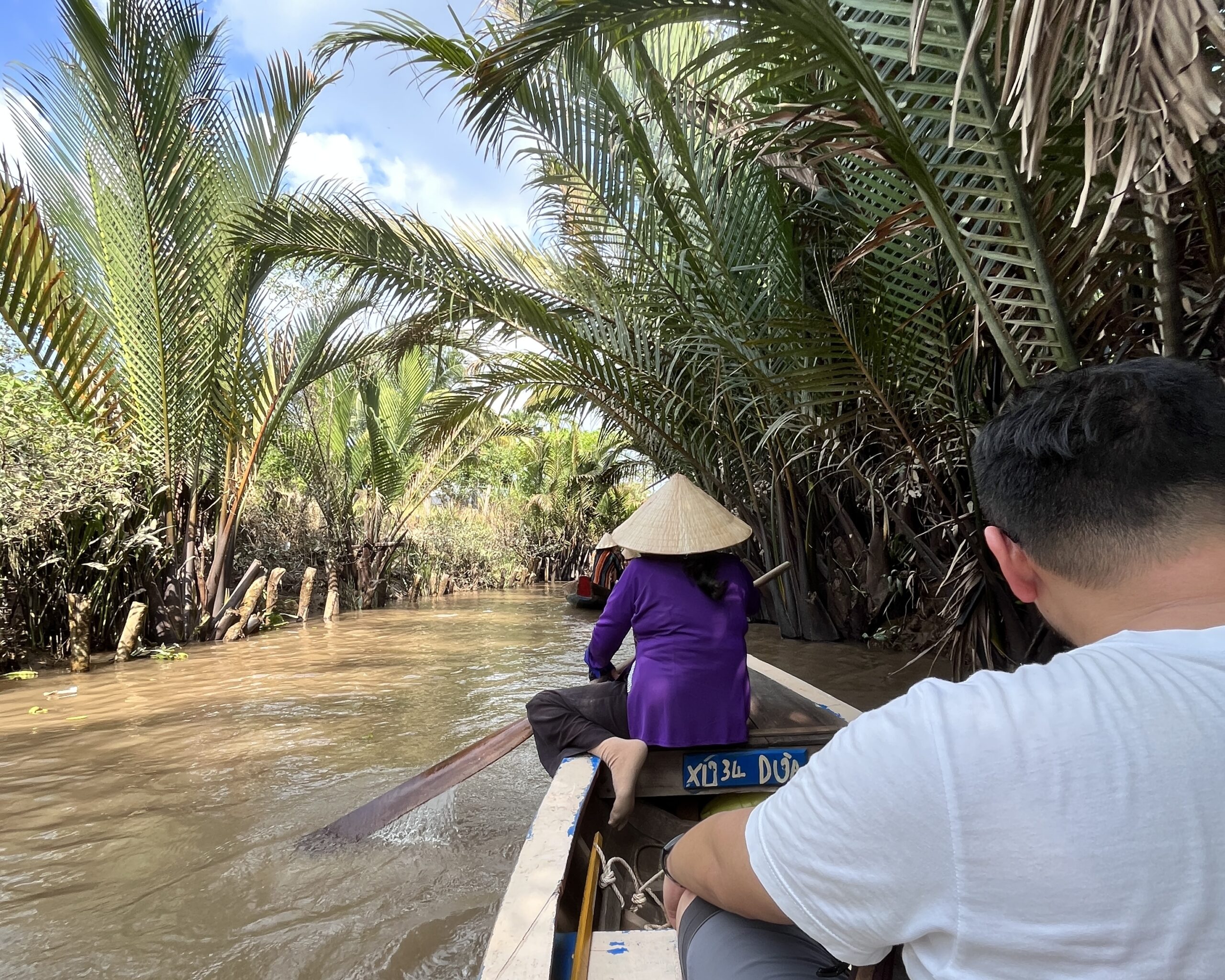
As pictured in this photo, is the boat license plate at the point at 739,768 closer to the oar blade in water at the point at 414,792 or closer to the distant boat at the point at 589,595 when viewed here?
the oar blade in water at the point at 414,792

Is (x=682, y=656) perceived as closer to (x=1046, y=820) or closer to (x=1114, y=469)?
(x=1114, y=469)

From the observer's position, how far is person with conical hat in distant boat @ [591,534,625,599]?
10703 millimetres

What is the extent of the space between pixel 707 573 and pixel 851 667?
3779 mm

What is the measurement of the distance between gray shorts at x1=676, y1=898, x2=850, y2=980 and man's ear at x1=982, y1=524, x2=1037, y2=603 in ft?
1.88

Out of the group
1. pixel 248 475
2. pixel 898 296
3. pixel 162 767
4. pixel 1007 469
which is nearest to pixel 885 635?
pixel 898 296

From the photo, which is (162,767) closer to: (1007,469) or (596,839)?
(596,839)

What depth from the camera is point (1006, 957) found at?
662 mm

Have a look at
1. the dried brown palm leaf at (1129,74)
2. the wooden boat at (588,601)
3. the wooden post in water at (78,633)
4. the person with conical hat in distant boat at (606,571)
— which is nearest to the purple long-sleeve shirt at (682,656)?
the dried brown palm leaf at (1129,74)

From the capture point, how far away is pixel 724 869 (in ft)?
3.19

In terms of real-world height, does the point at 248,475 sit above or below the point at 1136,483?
above

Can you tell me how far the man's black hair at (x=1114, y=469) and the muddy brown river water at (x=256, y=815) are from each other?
217cm

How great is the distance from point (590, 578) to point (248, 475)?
5472mm

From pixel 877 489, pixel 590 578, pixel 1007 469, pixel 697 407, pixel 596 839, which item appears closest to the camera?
pixel 1007 469

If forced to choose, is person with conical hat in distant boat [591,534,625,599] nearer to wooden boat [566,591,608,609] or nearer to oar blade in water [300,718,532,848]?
wooden boat [566,591,608,609]
